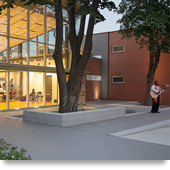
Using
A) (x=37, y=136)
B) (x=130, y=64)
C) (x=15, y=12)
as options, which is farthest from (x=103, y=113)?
(x=130, y=64)

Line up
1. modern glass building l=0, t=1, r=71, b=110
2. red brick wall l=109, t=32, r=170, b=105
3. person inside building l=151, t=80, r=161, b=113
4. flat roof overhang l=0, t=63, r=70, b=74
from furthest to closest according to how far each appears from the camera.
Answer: red brick wall l=109, t=32, r=170, b=105
modern glass building l=0, t=1, r=71, b=110
flat roof overhang l=0, t=63, r=70, b=74
person inside building l=151, t=80, r=161, b=113

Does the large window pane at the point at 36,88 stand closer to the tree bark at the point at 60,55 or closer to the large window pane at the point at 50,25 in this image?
the large window pane at the point at 50,25

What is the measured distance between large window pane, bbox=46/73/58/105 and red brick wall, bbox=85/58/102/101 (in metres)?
5.51

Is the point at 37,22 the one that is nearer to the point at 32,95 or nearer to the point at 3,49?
the point at 3,49

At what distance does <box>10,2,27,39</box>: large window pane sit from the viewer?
46.2 ft

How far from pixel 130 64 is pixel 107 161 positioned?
728 inches

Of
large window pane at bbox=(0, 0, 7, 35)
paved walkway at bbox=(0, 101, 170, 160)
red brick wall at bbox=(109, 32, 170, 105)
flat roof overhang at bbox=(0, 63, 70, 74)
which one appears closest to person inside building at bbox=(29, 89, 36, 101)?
flat roof overhang at bbox=(0, 63, 70, 74)

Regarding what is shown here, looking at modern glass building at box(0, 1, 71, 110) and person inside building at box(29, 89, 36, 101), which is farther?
person inside building at box(29, 89, 36, 101)

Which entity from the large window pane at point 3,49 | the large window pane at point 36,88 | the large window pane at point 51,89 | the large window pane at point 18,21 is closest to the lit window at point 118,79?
the large window pane at point 51,89

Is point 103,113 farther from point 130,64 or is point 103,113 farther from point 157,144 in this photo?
point 130,64

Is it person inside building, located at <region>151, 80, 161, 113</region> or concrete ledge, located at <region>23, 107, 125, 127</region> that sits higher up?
person inside building, located at <region>151, 80, 161, 113</region>

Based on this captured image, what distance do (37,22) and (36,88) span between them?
445 centimetres

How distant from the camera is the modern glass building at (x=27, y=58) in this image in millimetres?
13672

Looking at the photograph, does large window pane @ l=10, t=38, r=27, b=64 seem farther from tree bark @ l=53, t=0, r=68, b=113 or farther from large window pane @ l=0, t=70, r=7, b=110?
tree bark @ l=53, t=0, r=68, b=113
